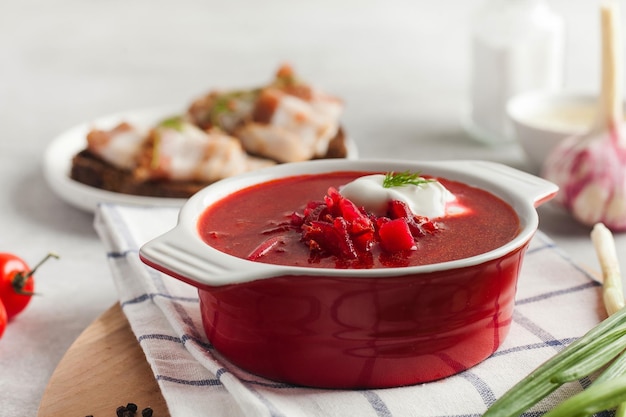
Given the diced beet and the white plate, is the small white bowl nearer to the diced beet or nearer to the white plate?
the white plate

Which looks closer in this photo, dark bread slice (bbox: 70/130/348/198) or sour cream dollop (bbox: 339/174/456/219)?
sour cream dollop (bbox: 339/174/456/219)

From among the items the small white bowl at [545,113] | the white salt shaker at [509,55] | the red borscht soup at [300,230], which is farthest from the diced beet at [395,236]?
the white salt shaker at [509,55]

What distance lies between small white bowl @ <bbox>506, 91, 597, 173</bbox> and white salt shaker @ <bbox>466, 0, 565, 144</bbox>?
288mm

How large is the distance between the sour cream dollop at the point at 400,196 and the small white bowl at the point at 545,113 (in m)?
1.91

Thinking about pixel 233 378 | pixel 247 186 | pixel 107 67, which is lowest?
pixel 107 67

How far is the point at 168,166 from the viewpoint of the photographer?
4.46m

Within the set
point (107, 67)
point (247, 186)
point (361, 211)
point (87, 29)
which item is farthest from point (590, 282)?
point (87, 29)

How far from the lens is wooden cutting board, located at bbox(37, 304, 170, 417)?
8.84 feet

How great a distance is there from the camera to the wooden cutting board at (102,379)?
8.84ft

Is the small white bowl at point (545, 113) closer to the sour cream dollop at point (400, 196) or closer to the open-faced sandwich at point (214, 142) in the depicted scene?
the open-faced sandwich at point (214, 142)

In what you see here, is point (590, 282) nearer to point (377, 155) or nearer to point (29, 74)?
point (377, 155)

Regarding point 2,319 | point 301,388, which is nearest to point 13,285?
point 2,319

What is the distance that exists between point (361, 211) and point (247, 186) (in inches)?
21.8

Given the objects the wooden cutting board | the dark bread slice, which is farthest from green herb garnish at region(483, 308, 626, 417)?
the dark bread slice
